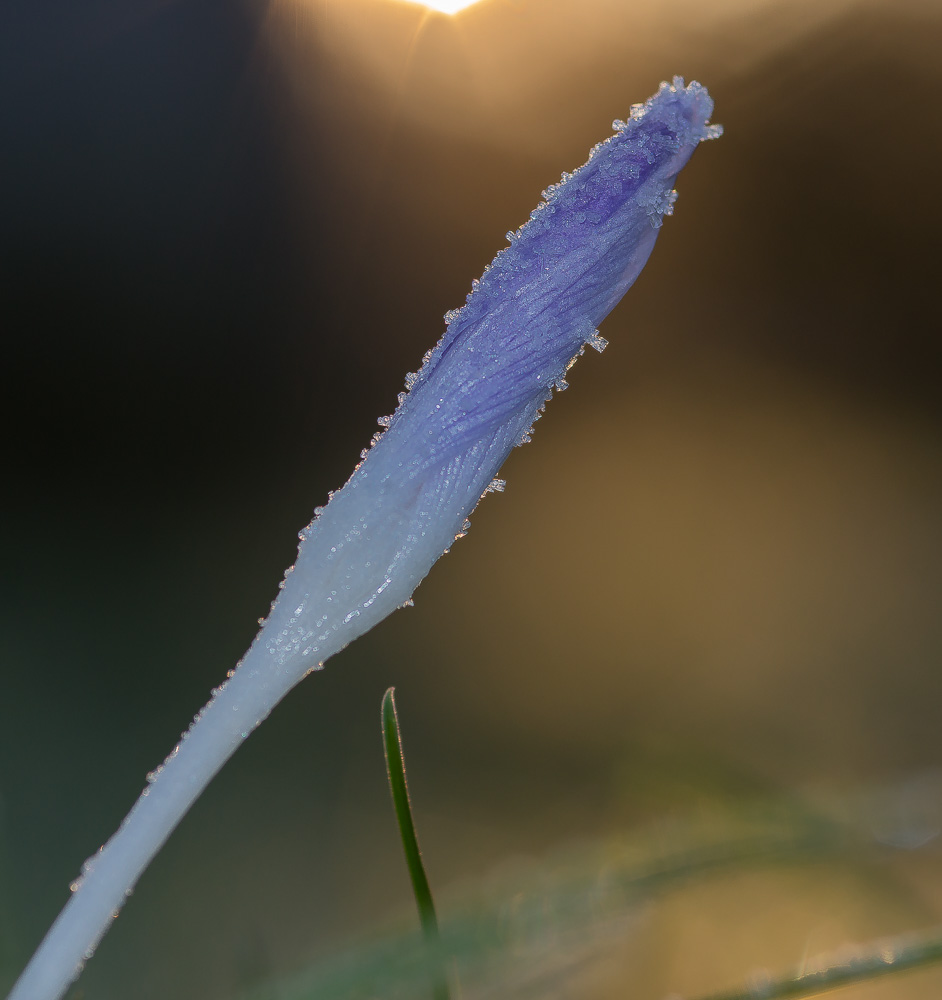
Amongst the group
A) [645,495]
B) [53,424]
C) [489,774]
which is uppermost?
[53,424]

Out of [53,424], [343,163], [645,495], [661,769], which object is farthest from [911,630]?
[53,424]

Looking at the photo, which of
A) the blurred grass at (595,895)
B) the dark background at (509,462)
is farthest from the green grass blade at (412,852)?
the dark background at (509,462)

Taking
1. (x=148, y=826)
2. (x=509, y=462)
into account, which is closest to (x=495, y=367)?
(x=148, y=826)

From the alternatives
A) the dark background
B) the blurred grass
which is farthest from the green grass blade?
the dark background

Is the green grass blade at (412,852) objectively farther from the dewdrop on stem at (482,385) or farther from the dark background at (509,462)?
the dark background at (509,462)

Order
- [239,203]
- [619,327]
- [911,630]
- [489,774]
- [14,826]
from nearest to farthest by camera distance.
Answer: [14,826]
[489,774]
[911,630]
[239,203]
[619,327]

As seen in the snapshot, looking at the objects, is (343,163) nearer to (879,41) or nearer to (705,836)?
(879,41)

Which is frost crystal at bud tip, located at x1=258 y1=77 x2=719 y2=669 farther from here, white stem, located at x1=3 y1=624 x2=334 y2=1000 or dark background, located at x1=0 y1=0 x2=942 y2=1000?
dark background, located at x1=0 y1=0 x2=942 y2=1000

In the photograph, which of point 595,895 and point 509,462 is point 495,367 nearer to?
point 595,895
